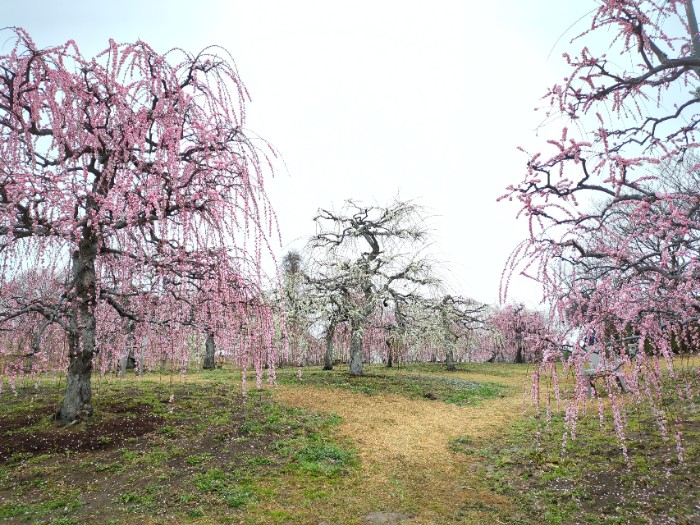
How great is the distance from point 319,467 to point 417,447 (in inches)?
97.8

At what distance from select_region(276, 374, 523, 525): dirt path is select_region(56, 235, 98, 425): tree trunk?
5145mm

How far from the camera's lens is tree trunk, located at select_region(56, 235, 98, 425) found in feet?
24.9

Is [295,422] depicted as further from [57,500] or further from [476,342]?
[476,342]

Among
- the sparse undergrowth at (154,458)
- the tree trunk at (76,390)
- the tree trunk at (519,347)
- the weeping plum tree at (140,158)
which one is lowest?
the tree trunk at (519,347)

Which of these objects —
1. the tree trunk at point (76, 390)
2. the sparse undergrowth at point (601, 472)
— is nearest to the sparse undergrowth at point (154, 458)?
the tree trunk at point (76, 390)

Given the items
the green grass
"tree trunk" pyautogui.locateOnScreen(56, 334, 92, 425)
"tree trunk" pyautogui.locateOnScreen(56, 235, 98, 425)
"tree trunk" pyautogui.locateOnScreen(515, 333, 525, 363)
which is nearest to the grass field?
"tree trunk" pyautogui.locateOnScreen(56, 334, 92, 425)

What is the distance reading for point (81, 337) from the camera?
7914 mm

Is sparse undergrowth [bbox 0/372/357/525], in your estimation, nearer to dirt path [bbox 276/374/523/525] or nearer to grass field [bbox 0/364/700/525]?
grass field [bbox 0/364/700/525]

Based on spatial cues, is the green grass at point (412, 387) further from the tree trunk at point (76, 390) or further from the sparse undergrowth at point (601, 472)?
the tree trunk at point (76, 390)

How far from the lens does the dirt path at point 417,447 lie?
18.9 feet

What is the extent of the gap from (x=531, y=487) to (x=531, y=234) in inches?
173

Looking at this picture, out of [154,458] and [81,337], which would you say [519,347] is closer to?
[154,458]

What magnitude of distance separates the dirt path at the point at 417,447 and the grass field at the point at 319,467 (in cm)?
4

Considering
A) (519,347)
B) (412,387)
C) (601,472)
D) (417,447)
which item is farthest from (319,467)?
(519,347)
